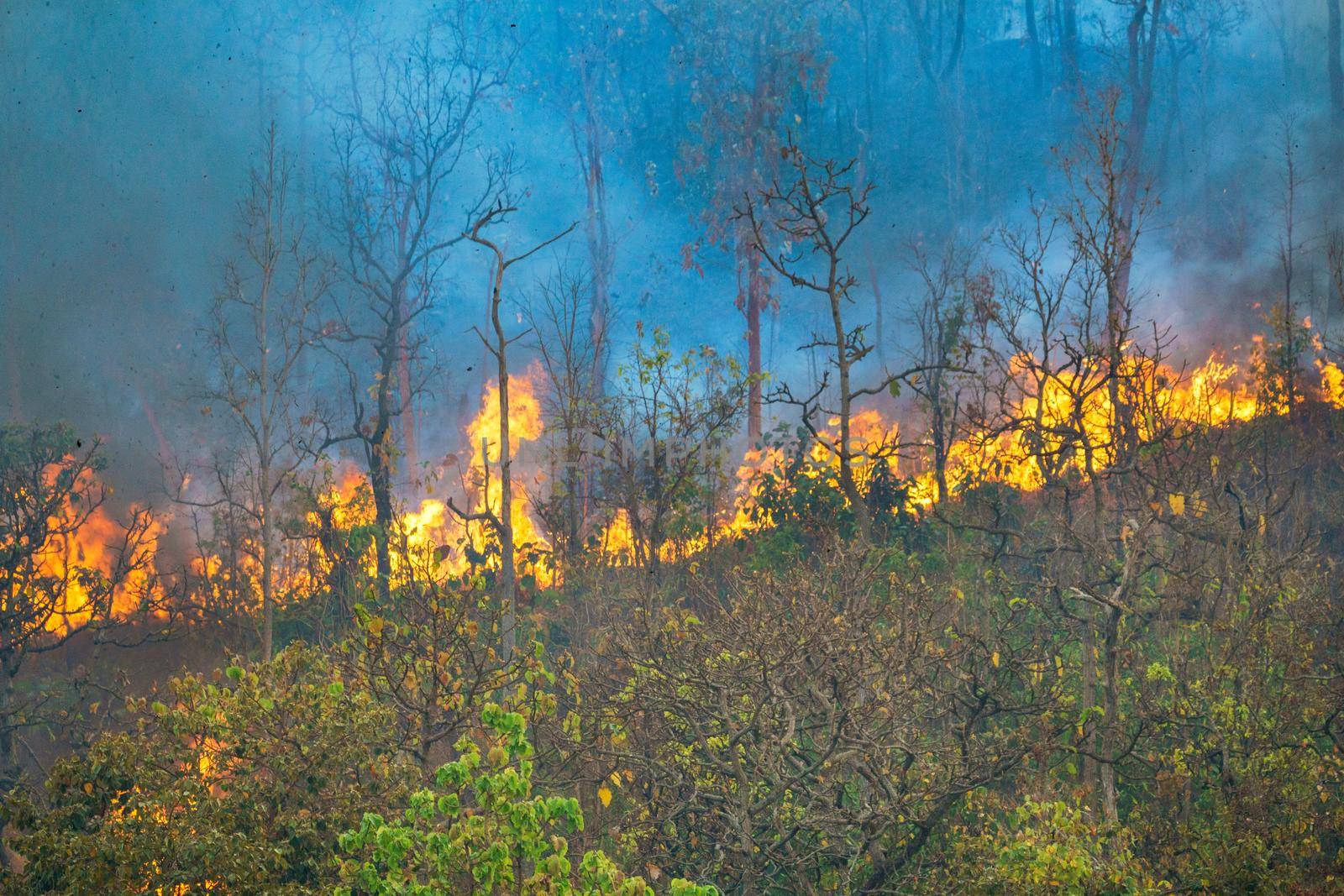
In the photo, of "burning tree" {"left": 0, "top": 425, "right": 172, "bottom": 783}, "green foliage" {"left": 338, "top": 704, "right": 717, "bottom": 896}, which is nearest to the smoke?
"burning tree" {"left": 0, "top": 425, "right": 172, "bottom": 783}


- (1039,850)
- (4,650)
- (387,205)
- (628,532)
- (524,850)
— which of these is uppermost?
(387,205)

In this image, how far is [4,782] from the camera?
14.9 meters

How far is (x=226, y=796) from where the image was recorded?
8.20 m

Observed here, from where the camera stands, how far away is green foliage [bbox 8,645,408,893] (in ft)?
23.3

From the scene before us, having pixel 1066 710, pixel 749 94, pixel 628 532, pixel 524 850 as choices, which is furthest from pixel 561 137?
pixel 524 850

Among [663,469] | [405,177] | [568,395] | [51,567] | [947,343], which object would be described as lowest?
[51,567]

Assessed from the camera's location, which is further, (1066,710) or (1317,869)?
(1066,710)

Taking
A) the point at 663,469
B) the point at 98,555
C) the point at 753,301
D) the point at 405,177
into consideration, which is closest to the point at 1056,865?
the point at 663,469

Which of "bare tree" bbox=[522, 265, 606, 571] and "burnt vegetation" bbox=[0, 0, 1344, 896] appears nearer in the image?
"burnt vegetation" bbox=[0, 0, 1344, 896]

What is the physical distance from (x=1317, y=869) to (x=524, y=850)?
6.43 metres

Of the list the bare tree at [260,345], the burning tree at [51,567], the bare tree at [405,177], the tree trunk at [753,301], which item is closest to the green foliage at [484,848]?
the burning tree at [51,567]

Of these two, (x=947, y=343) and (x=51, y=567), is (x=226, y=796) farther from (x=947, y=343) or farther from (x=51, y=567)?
(x=947, y=343)

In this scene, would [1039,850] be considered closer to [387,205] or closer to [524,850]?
[524,850]

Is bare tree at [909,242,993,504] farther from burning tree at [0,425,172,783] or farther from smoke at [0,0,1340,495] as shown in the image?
burning tree at [0,425,172,783]
